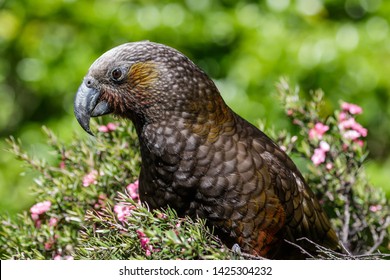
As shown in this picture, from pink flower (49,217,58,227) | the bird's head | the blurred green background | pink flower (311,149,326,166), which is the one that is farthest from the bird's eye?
the blurred green background

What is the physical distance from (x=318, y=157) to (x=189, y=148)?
690mm

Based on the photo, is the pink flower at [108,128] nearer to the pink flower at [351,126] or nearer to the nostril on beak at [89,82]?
the nostril on beak at [89,82]

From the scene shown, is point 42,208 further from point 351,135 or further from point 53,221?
point 351,135

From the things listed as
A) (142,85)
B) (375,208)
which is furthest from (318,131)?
(142,85)

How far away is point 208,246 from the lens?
1877 mm

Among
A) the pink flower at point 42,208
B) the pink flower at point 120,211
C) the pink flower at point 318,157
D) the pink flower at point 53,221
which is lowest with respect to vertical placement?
the pink flower at point 53,221

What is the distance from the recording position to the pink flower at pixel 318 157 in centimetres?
259

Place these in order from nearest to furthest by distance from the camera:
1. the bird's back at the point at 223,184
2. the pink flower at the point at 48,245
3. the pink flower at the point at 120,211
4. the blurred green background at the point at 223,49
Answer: the bird's back at the point at 223,184 < the pink flower at the point at 120,211 < the pink flower at the point at 48,245 < the blurred green background at the point at 223,49

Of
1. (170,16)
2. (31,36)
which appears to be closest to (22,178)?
(31,36)

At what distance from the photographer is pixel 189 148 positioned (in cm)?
209

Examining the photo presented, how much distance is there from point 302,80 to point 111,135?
1.84 metres

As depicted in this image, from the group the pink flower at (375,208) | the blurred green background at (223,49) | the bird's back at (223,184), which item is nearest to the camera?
the bird's back at (223,184)

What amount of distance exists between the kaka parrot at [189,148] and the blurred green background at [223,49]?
6.39ft

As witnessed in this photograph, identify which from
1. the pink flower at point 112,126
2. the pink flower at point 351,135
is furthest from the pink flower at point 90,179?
the pink flower at point 351,135
